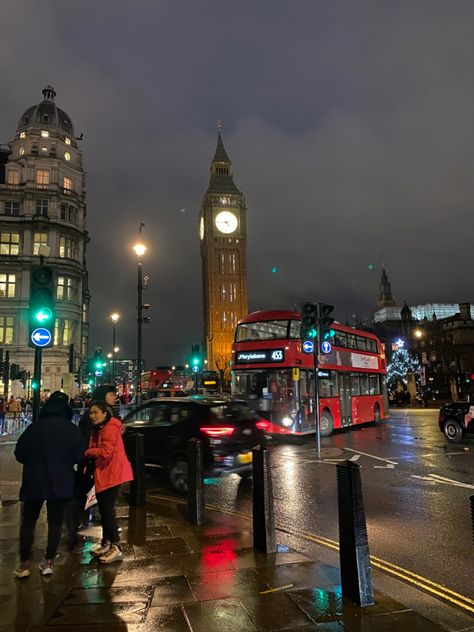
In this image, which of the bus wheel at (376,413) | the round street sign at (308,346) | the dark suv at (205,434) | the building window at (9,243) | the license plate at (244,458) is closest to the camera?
the dark suv at (205,434)

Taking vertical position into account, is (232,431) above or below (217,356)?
below

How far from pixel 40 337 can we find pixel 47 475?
3.60 metres

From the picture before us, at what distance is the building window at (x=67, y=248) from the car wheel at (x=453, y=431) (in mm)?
43104

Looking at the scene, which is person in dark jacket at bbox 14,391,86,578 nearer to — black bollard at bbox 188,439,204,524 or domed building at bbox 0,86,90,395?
black bollard at bbox 188,439,204,524

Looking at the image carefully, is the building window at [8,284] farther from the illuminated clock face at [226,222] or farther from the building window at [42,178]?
the illuminated clock face at [226,222]

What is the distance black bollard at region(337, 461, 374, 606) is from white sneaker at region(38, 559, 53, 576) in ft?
9.80

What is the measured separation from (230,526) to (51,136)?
55.1 metres

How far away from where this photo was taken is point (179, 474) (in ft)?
30.4

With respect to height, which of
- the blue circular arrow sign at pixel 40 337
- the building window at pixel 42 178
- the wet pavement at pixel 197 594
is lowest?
the wet pavement at pixel 197 594

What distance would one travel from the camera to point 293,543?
602 centimetres

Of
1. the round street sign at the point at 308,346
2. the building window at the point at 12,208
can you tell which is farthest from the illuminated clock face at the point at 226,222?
the round street sign at the point at 308,346

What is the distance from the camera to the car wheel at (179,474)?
30.1 feet

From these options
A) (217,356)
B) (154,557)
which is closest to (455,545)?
(154,557)

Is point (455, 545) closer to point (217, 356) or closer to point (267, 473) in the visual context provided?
point (267, 473)
